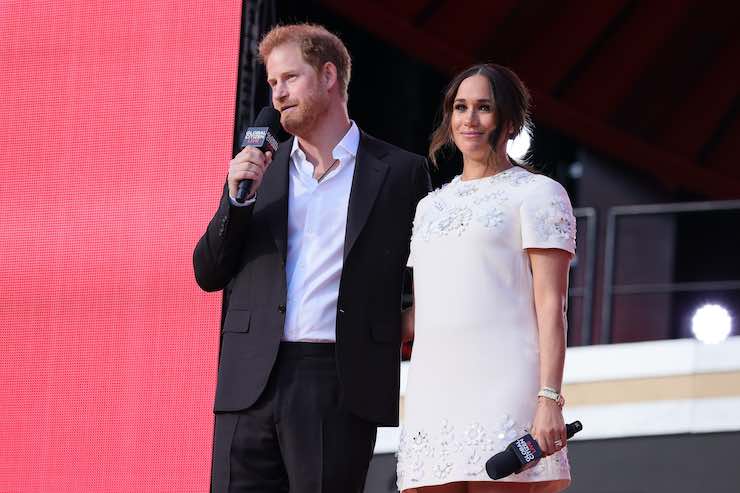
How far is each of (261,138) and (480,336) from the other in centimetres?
60

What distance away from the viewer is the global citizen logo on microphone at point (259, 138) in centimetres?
219

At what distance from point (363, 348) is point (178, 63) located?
122 cm

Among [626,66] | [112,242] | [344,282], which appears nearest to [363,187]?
[344,282]

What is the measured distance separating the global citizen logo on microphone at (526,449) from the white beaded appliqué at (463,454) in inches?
2.5

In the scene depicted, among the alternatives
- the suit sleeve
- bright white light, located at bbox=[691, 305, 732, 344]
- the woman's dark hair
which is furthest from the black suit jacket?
bright white light, located at bbox=[691, 305, 732, 344]

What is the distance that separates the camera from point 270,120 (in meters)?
2.28

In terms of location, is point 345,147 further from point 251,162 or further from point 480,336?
point 480,336

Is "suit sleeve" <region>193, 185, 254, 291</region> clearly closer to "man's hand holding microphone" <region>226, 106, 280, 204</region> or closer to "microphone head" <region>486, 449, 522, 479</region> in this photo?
"man's hand holding microphone" <region>226, 106, 280, 204</region>

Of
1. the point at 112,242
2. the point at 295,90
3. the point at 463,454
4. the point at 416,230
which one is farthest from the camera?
the point at 112,242

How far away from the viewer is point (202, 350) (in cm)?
294

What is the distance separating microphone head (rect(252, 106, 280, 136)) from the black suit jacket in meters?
0.13

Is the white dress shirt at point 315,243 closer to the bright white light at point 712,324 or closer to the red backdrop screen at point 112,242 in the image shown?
the red backdrop screen at point 112,242

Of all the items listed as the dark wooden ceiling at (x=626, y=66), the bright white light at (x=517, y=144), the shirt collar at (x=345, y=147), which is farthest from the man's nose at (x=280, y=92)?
the dark wooden ceiling at (x=626, y=66)

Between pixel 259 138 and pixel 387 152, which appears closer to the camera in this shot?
pixel 259 138
